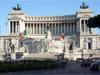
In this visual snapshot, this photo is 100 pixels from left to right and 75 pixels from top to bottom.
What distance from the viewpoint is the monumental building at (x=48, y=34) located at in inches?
3120

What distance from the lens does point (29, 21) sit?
10475 centimetres

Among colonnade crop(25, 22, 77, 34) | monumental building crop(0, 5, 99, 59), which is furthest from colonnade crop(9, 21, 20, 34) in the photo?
colonnade crop(25, 22, 77, 34)

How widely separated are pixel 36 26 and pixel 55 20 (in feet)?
34.7

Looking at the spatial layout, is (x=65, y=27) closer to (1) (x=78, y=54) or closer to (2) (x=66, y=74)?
(1) (x=78, y=54)

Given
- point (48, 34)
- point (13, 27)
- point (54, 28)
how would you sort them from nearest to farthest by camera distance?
point (48, 34)
point (13, 27)
point (54, 28)

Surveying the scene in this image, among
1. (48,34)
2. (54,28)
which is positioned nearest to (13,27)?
(54,28)

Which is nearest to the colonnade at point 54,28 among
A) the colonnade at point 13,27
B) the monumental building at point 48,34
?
the monumental building at point 48,34

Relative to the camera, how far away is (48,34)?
8194cm

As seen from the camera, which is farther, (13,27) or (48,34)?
(13,27)

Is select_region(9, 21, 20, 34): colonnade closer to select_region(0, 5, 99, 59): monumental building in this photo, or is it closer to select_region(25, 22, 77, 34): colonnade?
select_region(0, 5, 99, 59): monumental building

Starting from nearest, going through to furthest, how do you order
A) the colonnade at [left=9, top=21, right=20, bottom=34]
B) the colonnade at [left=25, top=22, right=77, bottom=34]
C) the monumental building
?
the monumental building < the colonnade at [left=9, top=21, right=20, bottom=34] < the colonnade at [left=25, top=22, right=77, bottom=34]

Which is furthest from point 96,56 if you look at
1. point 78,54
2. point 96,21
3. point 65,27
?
point 65,27

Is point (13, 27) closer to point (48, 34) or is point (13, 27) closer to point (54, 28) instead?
point (54, 28)

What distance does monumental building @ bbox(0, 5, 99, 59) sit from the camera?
260 ft
